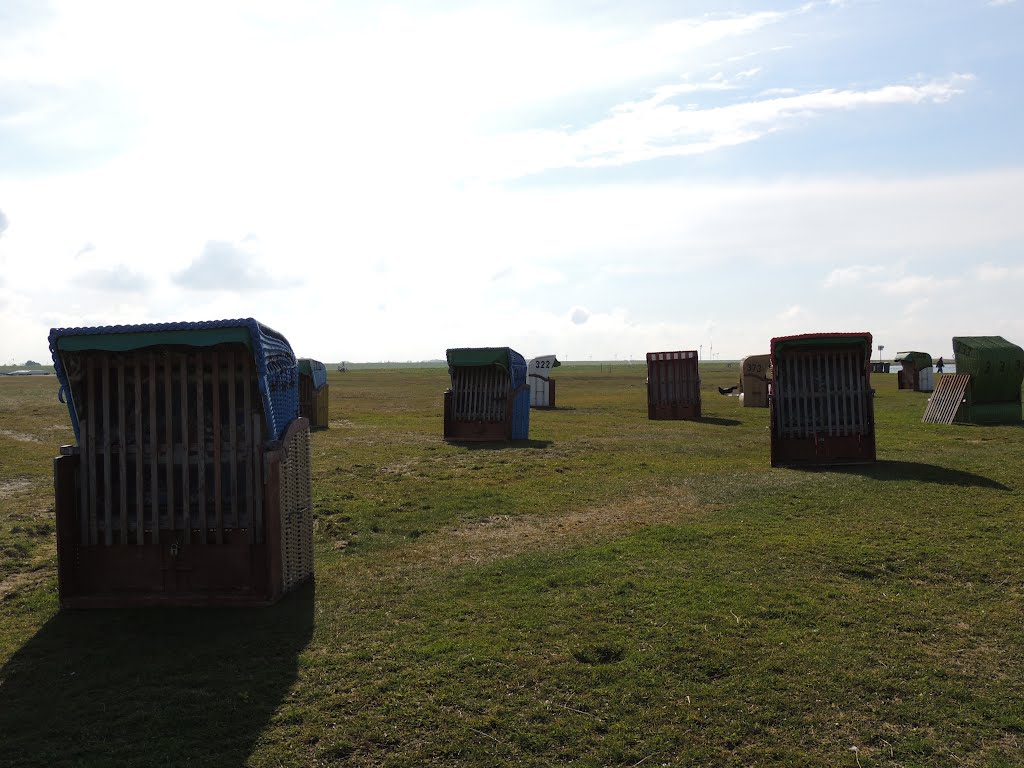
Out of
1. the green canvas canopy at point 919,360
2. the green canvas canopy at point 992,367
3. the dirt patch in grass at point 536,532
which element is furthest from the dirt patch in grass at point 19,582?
the green canvas canopy at point 919,360

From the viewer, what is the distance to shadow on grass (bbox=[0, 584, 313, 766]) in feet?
17.8

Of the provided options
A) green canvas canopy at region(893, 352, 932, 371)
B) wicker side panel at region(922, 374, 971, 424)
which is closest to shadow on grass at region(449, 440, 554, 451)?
wicker side panel at region(922, 374, 971, 424)

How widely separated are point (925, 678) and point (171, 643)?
6880mm

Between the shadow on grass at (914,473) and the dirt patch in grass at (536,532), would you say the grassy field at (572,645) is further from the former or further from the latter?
the shadow on grass at (914,473)

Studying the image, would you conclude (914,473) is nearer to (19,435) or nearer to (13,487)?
(13,487)

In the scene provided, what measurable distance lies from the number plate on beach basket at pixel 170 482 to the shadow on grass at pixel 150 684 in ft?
1.05

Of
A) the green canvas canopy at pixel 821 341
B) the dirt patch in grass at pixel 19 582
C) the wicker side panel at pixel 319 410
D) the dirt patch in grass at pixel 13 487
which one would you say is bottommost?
the dirt patch in grass at pixel 19 582

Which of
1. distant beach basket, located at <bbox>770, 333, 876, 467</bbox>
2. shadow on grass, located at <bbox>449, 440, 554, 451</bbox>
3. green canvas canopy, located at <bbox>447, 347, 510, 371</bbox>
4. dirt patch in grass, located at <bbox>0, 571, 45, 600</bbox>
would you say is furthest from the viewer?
green canvas canopy, located at <bbox>447, 347, 510, 371</bbox>

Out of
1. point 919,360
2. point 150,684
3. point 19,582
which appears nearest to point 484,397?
point 19,582

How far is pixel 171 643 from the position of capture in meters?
7.40

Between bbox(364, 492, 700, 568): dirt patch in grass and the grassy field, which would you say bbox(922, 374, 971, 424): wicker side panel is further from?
bbox(364, 492, 700, 568): dirt patch in grass

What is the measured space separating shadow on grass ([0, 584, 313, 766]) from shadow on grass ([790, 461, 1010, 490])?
→ 41.5ft

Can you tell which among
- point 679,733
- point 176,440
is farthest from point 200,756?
point 176,440

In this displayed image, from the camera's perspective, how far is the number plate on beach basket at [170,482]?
845 centimetres
